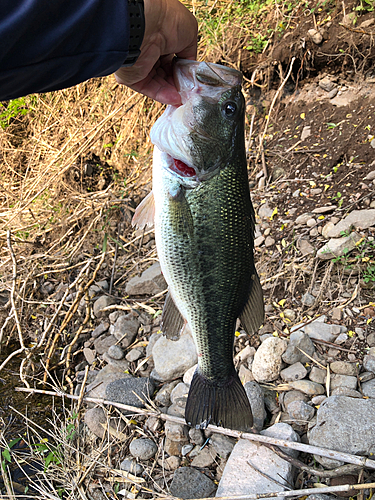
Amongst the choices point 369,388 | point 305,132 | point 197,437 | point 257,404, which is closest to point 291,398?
point 257,404

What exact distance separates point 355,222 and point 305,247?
1.64 feet

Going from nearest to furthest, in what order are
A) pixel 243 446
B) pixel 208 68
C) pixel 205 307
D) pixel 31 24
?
pixel 31 24, pixel 208 68, pixel 205 307, pixel 243 446

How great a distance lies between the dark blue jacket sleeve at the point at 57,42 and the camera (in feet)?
4.11

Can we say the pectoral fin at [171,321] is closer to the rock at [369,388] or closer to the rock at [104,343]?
the rock at [369,388]

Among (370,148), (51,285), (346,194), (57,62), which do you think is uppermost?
(57,62)

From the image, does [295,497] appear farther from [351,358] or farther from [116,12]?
[116,12]

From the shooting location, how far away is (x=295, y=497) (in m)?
2.37

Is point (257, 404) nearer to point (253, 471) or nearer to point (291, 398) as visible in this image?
point (291, 398)

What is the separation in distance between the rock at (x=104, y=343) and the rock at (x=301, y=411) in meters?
2.03

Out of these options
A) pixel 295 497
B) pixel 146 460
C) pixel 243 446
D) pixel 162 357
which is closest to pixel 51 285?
pixel 162 357

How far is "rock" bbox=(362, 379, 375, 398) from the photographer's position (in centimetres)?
275

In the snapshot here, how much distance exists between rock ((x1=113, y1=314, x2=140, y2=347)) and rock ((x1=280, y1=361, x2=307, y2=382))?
1683 mm

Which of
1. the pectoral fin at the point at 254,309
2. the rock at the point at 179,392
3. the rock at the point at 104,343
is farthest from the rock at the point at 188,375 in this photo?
the pectoral fin at the point at 254,309

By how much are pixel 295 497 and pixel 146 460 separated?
1.13 meters
